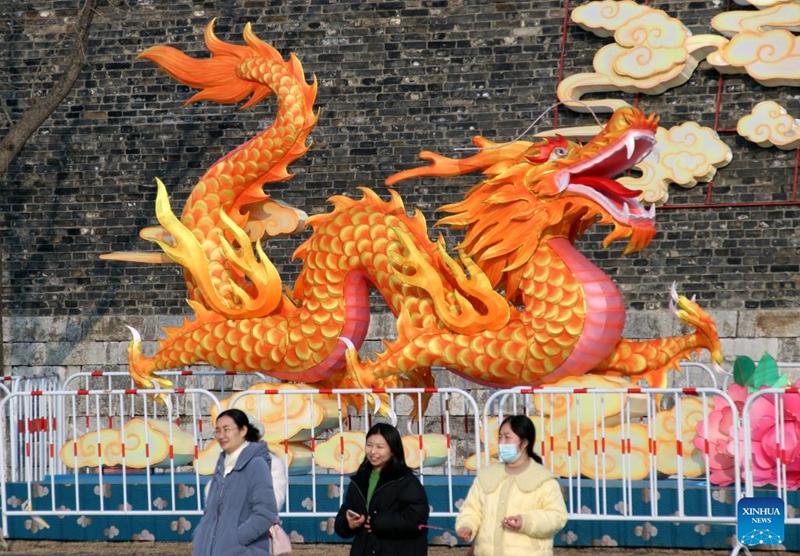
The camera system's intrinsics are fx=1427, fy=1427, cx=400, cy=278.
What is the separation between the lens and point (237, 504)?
5.32m

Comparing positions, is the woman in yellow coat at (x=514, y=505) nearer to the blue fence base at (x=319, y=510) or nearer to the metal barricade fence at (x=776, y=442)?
the blue fence base at (x=319, y=510)

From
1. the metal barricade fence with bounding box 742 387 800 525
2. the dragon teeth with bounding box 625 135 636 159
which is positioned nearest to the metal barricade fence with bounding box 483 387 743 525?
the metal barricade fence with bounding box 742 387 800 525

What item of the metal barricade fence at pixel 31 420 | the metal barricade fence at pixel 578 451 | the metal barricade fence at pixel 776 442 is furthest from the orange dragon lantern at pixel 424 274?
the metal barricade fence at pixel 776 442

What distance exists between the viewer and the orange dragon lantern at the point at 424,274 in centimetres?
858

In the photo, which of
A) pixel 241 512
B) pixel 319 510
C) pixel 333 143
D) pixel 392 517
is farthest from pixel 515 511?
pixel 333 143

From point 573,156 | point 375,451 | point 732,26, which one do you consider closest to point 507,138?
point 732,26

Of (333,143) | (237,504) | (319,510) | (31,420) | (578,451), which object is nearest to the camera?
(237,504)

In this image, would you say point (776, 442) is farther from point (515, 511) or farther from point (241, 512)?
point (241, 512)

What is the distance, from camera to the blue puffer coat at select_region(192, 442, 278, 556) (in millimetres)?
5277

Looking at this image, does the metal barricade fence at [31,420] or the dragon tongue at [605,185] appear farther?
the metal barricade fence at [31,420]

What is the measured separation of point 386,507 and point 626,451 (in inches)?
119

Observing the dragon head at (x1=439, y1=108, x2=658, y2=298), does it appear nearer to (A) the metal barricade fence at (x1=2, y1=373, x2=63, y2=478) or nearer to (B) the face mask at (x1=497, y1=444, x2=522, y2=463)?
(A) the metal barricade fence at (x1=2, y1=373, x2=63, y2=478)

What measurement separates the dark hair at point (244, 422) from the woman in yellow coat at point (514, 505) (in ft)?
3.18

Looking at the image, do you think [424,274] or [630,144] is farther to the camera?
[424,274]
